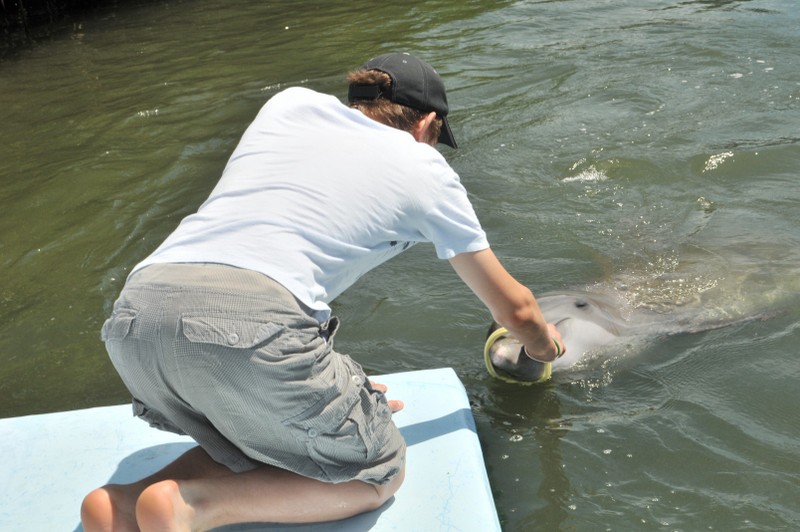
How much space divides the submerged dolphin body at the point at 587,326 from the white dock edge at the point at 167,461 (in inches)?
13.7

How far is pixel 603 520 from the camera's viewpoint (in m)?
3.55

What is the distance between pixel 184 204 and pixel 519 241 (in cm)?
283

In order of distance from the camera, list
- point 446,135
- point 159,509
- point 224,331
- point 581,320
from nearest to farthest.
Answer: point 224,331, point 159,509, point 446,135, point 581,320

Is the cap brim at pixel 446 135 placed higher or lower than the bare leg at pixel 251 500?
higher

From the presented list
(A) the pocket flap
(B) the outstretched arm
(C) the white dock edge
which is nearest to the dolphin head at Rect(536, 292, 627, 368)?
(C) the white dock edge

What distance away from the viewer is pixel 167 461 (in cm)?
359

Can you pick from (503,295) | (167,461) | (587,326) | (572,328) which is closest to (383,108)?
(503,295)

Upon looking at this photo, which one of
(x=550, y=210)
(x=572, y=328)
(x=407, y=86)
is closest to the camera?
(x=407, y=86)

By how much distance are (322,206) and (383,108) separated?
1.61 feet

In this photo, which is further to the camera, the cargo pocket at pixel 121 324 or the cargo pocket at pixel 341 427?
the cargo pocket at pixel 341 427

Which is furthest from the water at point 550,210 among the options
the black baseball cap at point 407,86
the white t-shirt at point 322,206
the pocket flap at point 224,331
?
the black baseball cap at point 407,86

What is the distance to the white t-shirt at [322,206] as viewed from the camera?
8.64ft

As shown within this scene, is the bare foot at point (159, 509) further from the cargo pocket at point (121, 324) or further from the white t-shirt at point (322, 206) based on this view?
the white t-shirt at point (322, 206)

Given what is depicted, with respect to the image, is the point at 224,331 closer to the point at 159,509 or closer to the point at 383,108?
the point at 159,509
